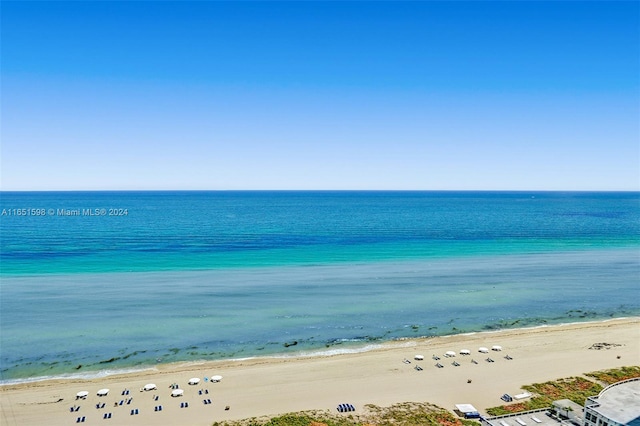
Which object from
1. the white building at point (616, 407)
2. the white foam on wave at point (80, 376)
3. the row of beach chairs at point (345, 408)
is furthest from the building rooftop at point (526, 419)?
the white foam on wave at point (80, 376)

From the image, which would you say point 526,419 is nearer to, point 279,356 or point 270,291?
point 279,356

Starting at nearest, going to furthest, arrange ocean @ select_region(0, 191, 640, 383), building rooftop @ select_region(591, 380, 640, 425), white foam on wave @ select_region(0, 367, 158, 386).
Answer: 1. building rooftop @ select_region(591, 380, 640, 425)
2. white foam on wave @ select_region(0, 367, 158, 386)
3. ocean @ select_region(0, 191, 640, 383)

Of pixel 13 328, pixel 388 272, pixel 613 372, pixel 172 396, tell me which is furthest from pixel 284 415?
pixel 388 272

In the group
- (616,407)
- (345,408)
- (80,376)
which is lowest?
(80,376)

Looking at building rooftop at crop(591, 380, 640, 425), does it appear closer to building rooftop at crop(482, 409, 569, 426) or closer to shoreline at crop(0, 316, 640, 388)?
building rooftop at crop(482, 409, 569, 426)

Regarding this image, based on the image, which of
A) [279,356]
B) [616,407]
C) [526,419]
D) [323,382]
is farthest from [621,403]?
[279,356]

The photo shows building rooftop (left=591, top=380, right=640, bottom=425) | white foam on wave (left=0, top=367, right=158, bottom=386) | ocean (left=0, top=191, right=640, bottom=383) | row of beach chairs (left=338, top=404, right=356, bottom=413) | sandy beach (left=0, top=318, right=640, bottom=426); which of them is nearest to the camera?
building rooftop (left=591, top=380, right=640, bottom=425)

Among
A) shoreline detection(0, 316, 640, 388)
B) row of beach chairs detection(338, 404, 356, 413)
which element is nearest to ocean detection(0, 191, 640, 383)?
shoreline detection(0, 316, 640, 388)
